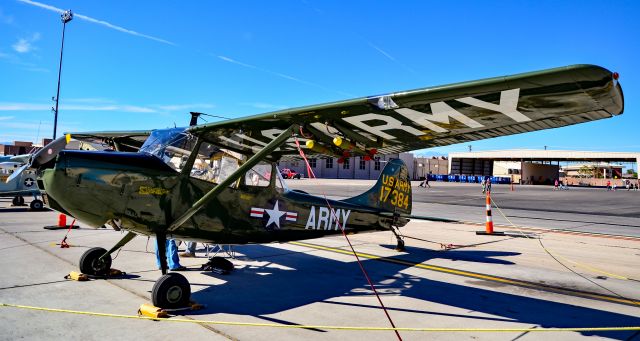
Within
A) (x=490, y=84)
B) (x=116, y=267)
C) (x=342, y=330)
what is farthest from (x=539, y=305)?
(x=116, y=267)

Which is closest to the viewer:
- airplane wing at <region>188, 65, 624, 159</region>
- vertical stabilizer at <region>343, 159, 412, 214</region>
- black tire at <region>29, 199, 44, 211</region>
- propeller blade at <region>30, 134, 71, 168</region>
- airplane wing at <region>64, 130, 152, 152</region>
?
airplane wing at <region>188, 65, 624, 159</region>

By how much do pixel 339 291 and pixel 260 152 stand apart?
253 cm

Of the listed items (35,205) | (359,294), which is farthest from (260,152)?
(35,205)

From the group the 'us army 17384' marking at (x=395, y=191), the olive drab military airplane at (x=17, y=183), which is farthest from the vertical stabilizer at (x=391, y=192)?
the olive drab military airplane at (x=17, y=183)

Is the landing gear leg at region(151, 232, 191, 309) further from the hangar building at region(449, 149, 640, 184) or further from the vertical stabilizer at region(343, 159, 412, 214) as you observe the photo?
the hangar building at region(449, 149, 640, 184)

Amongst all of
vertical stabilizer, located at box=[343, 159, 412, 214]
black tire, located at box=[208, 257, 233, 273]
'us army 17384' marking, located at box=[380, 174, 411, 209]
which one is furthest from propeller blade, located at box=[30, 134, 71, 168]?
'us army 17384' marking, located at box=[380, 174, 411, 209]

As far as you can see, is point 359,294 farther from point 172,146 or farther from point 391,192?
point 391,192

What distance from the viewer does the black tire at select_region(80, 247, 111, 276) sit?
6.36 m

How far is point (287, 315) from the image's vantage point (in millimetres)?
4824

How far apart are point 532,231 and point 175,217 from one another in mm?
12597

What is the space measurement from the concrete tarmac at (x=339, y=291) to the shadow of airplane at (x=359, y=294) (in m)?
0.02

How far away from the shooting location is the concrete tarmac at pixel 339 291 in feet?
14.1

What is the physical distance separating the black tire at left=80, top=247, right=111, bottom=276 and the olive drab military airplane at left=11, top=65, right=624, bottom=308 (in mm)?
15

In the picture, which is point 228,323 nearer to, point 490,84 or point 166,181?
point 166,181
